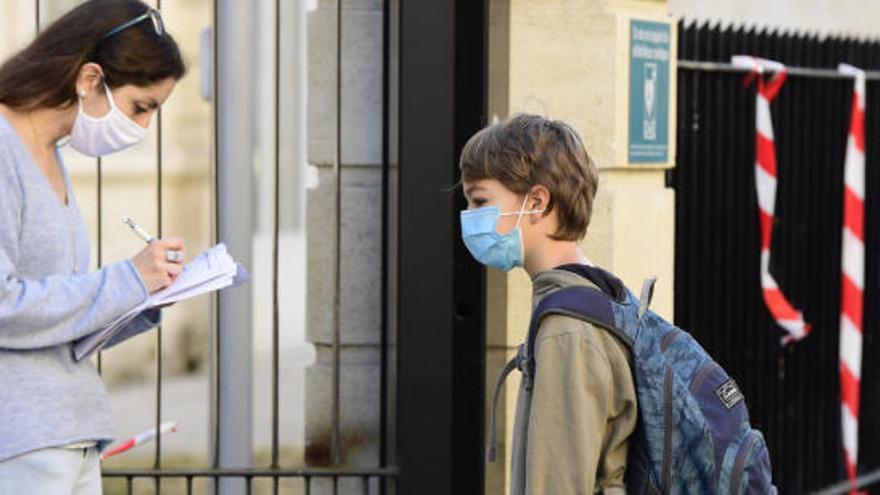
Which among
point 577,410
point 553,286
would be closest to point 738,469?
point 577,410

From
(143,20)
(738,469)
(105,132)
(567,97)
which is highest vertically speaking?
(143,20)

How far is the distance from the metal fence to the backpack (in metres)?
1.94

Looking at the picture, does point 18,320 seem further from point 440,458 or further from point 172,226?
point 172,226

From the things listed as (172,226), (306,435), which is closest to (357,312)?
(306,435)

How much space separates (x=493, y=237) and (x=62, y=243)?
0.78 m

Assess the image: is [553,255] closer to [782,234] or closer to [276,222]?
[276,222]

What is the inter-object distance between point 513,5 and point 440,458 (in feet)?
4.18

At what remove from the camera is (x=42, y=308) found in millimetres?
3307

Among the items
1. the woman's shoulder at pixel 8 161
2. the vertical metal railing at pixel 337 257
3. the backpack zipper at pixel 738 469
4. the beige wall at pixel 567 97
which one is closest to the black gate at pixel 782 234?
the beige wall at pixel 567 97

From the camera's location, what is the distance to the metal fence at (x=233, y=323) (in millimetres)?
5117

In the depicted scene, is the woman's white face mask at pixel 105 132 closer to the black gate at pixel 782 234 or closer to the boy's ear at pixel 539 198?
the boy's ear at pixel 539 198

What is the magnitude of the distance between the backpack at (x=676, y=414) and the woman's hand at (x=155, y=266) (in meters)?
0.66

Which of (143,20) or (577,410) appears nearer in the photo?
(577,410)

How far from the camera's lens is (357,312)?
5.45 meters
